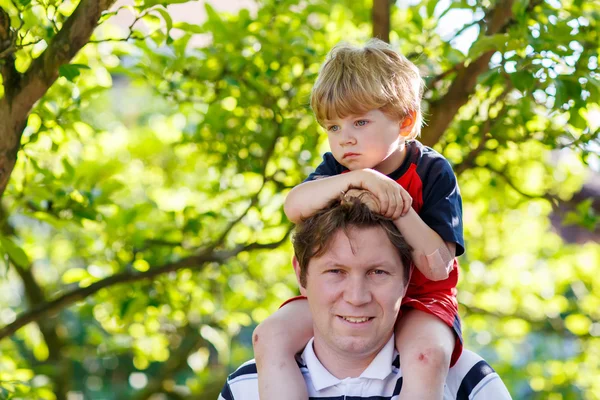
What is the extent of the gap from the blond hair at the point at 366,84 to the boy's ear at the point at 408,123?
0.01 meters

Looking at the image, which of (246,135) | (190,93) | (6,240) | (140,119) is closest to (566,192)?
(246,135)

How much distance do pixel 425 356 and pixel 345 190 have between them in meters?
0.45

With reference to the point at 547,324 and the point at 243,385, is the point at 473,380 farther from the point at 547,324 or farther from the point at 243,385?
the point at 547,324

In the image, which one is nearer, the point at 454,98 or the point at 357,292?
the point at 357,292

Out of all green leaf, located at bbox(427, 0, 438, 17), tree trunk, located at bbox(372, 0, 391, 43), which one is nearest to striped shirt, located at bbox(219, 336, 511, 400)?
tree trunk, located at bbox(372, 0, 391, 43)

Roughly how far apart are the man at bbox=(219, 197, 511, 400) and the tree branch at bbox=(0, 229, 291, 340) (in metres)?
1.53

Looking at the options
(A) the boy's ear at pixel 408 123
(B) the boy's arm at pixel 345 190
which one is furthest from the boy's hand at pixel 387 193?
(A) the boy's ear at pixel 408 123

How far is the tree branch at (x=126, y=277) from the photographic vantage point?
12.2 ft

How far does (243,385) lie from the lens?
2.45 meters

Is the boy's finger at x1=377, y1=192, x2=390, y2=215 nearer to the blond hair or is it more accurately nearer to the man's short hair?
the man's short hair

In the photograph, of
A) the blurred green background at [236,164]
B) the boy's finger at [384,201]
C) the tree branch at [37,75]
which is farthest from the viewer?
the blurred green background at [236,164]

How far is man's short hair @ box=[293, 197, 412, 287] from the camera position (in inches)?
83.7

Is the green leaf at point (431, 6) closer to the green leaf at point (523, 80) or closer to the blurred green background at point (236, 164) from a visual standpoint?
the blurred green background at point (236, 164)

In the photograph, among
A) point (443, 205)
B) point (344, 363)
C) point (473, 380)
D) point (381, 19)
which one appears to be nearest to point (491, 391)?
point (473, 380)
